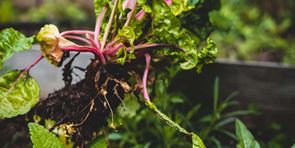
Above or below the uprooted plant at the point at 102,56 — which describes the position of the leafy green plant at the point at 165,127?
below

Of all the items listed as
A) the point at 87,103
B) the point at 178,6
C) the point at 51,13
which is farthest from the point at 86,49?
the point at 51,13

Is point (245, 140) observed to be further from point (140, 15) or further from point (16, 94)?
point (16, 94)

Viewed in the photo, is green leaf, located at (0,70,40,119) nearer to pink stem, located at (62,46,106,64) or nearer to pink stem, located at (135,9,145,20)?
pink stem, located at (62,46,106,64)

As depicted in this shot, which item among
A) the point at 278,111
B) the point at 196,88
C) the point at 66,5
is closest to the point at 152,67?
the point at 196,88

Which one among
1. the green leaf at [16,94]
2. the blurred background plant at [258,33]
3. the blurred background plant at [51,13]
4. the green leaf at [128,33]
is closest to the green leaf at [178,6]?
the green leaf at [128,33]

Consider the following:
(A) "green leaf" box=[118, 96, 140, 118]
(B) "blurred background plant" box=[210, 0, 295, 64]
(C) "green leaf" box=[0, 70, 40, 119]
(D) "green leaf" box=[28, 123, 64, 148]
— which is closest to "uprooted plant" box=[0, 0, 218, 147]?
(C) "green leaf" box=[0, 70, 40, 119]

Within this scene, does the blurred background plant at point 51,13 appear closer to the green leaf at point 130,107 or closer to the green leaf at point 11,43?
the green leaf at point 130,107

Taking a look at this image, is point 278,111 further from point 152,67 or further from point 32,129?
point 32,129
